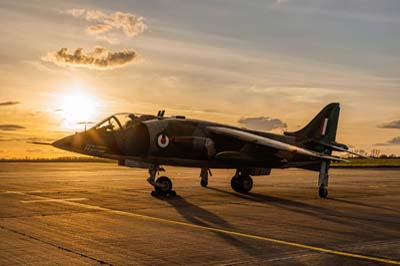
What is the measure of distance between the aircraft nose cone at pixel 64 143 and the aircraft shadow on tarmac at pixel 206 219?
481cm

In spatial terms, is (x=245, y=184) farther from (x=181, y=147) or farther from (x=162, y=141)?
(x=162, y=141)

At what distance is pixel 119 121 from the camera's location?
22109 mm

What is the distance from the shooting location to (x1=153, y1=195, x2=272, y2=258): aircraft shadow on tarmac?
10680mm

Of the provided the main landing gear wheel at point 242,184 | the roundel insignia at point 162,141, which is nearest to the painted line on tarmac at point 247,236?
the roundel insignia at point 162,141

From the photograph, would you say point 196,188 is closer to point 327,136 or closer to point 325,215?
point 327,136

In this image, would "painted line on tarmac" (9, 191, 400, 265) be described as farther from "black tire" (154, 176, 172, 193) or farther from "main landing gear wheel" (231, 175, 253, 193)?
"main landing gear wheel" (231, 175, 253, 193)

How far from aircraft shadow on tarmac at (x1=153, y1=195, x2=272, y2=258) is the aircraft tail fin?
28.1 feet

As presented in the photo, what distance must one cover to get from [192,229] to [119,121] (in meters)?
10.0

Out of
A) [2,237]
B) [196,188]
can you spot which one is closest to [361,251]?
[2,237]

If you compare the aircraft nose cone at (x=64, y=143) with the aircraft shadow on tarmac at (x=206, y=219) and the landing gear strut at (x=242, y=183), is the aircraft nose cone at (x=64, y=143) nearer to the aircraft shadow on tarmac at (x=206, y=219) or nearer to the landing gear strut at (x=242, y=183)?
the aircraft shadow on tarmac at (x=206, y=219)

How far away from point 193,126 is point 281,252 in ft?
43.7

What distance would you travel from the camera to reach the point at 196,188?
25703 mm

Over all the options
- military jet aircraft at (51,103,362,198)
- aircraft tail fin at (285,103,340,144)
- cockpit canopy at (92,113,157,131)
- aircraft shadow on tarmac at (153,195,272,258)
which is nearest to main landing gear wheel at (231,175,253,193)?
military jet aircraft at (51,103,362,198)

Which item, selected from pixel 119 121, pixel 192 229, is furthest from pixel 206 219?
pixel 119 121
